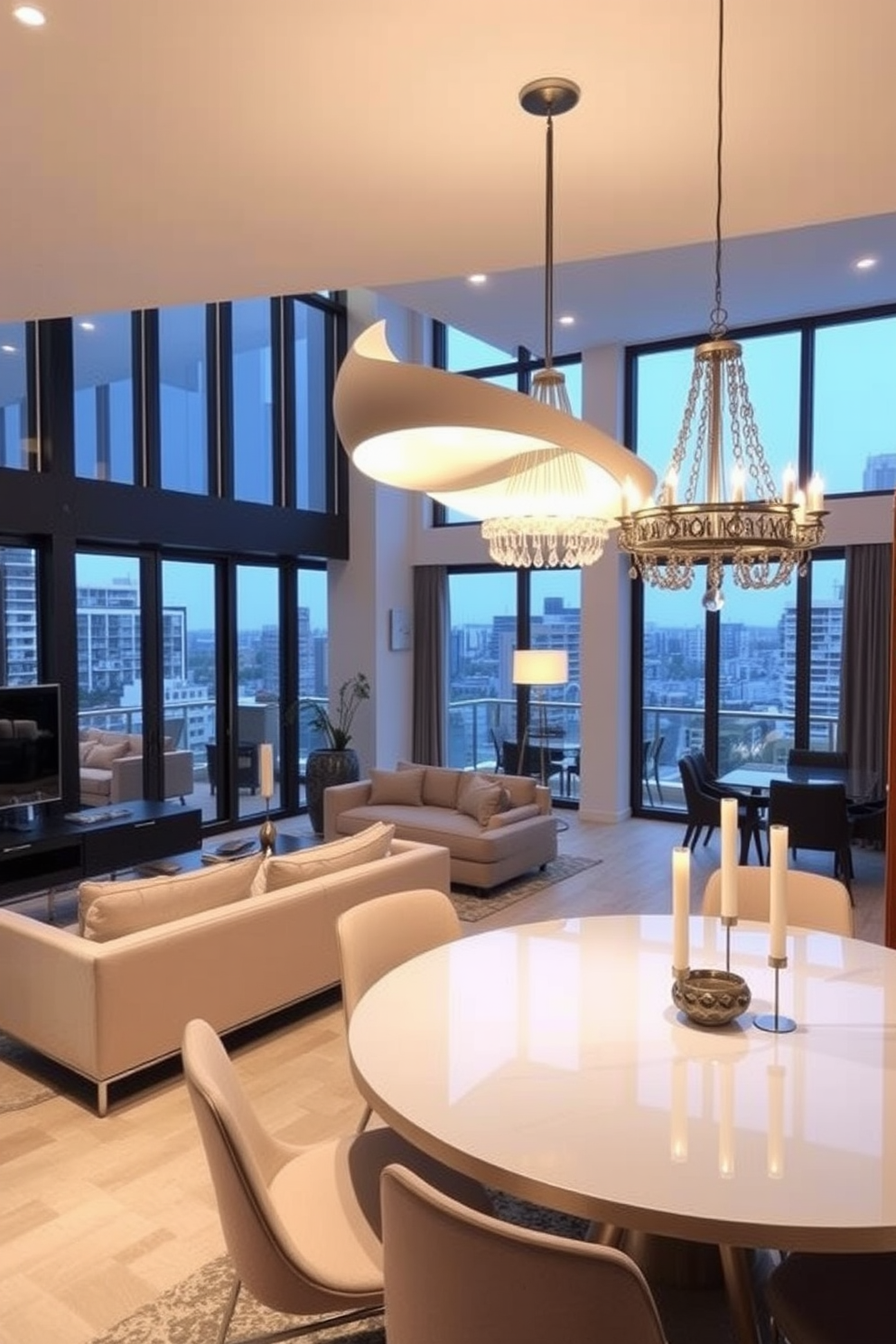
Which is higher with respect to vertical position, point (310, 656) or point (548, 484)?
point (548, 484)

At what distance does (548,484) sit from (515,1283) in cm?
188

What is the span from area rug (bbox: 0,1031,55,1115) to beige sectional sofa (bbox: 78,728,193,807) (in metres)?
3.22

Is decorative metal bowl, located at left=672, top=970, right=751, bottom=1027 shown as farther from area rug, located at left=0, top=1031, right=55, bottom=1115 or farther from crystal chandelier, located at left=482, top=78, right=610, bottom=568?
area rug, located at left=0, top=1031, right=55, bottom=1115

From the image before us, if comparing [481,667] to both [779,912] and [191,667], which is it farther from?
[779,912]

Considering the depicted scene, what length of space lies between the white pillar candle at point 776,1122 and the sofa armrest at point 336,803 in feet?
17.4

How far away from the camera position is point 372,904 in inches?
111

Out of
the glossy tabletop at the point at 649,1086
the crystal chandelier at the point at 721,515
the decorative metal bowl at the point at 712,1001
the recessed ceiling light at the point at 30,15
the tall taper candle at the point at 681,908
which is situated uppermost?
the recessed ceiling light at the point at 30,15

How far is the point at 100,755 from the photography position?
23.1 ft

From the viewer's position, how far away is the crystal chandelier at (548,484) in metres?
2.29

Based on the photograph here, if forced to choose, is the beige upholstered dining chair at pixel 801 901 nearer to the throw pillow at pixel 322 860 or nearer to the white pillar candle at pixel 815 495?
the white pillar candle at pixel 815 495

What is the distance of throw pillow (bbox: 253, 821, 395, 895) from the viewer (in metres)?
3.97

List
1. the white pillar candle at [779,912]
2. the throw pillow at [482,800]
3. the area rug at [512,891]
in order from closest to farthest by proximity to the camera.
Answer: the white pillar candle at [779,912] < the area rug at [512,891] < the throw pillow at [482,800]

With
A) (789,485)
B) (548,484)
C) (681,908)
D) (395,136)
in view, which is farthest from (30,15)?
(681,908)

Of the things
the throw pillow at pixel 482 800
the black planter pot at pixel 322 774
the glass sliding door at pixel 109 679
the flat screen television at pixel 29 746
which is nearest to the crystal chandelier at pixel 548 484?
the throw pillow at pixel 482 800
